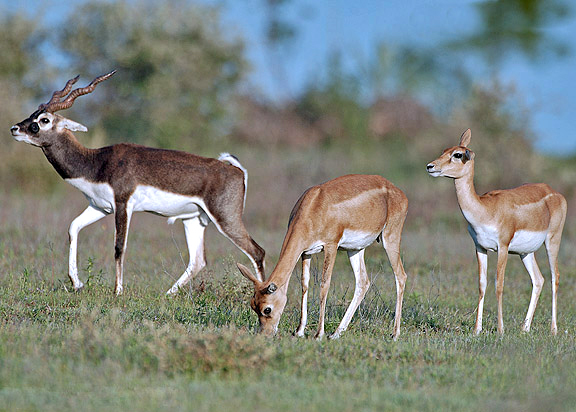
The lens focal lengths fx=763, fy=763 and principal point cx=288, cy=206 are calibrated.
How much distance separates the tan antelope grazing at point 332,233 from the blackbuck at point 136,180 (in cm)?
219

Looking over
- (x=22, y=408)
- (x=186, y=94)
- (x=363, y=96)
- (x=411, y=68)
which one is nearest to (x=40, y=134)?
(x=22, y=408)

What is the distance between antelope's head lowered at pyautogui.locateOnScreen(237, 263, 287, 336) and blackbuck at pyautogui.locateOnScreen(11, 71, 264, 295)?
101 inches

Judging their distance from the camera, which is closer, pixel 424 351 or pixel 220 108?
pixel 424 351

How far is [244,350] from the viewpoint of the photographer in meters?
5.77

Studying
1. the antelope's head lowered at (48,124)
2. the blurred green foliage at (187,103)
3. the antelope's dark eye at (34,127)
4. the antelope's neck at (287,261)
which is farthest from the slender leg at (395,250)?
the blurred green foliage at (187,103)

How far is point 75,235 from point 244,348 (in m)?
4.35

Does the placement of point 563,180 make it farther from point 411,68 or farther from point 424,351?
point 424,351

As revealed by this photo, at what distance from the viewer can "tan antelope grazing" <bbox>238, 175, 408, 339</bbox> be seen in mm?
6852

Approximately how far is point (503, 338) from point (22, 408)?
460 centimetres

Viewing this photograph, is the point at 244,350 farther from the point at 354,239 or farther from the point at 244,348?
the point at 354,239

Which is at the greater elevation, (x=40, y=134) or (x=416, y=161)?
(x=416, y=161)

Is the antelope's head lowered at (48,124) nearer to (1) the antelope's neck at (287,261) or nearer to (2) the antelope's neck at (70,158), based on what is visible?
(2) the antelope's neck at (70,158)

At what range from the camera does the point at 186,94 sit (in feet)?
80.6

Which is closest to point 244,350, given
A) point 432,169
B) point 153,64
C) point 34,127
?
point 432,169
